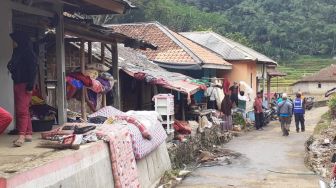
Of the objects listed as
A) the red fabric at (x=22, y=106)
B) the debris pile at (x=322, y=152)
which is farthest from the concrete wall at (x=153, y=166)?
the debris pile at (x=322, y=152)

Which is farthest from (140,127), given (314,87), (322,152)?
(314,87)

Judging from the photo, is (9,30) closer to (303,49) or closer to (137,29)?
(137,29)

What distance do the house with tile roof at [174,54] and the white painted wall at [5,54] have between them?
12663 millimetres

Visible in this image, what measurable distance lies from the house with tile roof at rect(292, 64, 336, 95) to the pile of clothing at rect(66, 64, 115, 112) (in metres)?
47.8

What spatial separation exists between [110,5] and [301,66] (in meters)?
65.4

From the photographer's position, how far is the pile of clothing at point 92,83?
1026 centimetres

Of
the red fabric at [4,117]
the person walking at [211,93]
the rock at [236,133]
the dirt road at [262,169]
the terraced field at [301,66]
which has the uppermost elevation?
the terraced field at [301,66]

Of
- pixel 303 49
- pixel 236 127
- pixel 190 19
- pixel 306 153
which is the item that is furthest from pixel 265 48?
pixel 306 153

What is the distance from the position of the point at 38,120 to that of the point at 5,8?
6.62 ft

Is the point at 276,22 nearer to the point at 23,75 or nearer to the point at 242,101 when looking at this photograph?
the point at 242,101

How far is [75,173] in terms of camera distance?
6.24 meters

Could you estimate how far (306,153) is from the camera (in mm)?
16156

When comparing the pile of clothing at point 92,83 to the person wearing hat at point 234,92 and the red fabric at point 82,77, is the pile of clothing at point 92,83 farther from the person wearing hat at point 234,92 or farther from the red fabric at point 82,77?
the person wearing hat at point 234,92

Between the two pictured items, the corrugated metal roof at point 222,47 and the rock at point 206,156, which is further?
the corrugated metal roof at point 222,47
